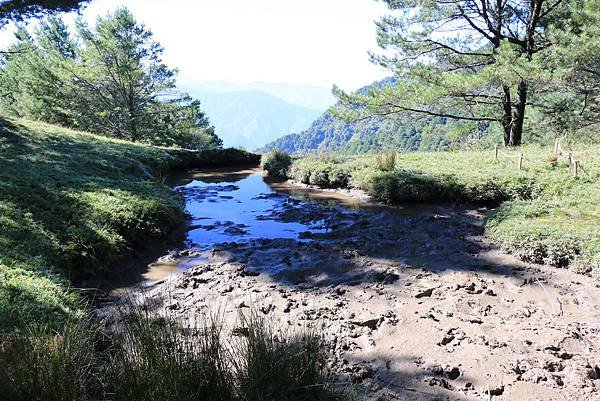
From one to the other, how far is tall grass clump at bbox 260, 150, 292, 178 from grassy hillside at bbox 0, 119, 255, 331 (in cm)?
422

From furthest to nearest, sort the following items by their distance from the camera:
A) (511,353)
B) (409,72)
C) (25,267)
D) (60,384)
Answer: (409,72) → (25,267) → (511,353) → (60,384)

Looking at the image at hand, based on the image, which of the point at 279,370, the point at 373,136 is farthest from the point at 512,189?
the point at 373,136

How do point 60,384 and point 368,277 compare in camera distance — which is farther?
point 368,277

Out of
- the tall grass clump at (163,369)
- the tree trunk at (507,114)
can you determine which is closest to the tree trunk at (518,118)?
the tree trunk at (507,114)

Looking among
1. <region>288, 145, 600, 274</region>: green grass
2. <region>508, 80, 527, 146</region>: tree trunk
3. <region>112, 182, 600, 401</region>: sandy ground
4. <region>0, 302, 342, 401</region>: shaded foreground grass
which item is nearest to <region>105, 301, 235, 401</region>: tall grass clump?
<region>0, 302, 342, 401</region>: shaded foreground grass

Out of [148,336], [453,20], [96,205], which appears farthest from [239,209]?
[453,20]

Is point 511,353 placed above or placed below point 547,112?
below

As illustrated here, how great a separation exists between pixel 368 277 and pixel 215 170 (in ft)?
36.5

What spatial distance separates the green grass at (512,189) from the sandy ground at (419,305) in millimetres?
369

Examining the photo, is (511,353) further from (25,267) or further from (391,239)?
(25,267)

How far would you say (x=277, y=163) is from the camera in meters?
13.7

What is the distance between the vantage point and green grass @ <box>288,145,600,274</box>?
205 inches

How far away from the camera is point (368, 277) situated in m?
5.04

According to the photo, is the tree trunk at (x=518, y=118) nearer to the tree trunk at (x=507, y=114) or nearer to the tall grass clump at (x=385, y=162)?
the tree trunk at (x=507, y=114)
